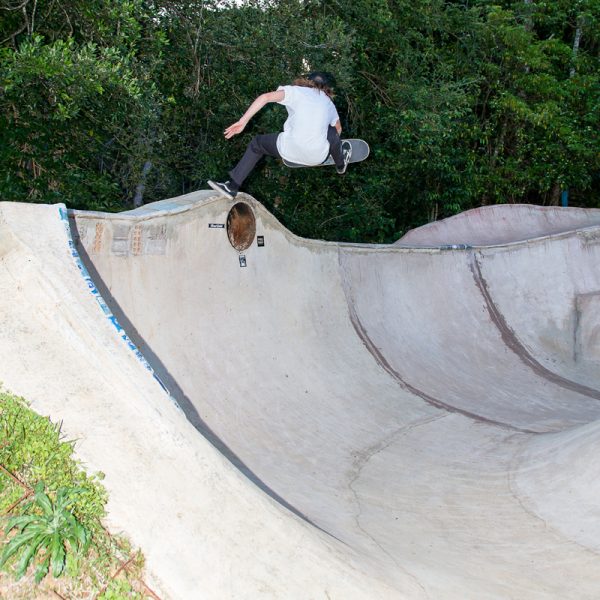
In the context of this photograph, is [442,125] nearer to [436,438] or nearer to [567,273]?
[567,273]

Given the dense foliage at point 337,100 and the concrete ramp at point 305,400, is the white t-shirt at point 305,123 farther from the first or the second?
the dense foliage at point 337,100

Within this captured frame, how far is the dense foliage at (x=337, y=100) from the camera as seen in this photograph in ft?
24.2

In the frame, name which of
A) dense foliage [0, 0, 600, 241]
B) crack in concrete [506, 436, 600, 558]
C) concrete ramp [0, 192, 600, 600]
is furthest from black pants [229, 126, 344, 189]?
crack in concrete [506, 436, 600, 558]

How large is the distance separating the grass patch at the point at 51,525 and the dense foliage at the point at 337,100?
441cm

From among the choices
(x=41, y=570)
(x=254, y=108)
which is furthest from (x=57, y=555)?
(x=254, y=108)

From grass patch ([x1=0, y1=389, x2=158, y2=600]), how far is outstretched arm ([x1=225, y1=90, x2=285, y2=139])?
115 inches

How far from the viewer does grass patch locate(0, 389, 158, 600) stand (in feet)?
9.32

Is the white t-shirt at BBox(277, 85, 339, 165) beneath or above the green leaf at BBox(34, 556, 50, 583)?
above

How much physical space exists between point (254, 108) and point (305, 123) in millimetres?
625

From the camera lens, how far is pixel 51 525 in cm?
296

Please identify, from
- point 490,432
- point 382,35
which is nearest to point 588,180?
point 382,35

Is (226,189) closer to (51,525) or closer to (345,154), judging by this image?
(345,154)

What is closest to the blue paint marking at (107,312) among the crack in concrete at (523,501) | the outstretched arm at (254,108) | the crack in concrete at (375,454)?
the crack in concrete at (375,454)

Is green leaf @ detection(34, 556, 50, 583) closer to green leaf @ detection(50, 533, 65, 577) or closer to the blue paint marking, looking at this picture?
green leaf @ detection(50, 533, 65, 577)
